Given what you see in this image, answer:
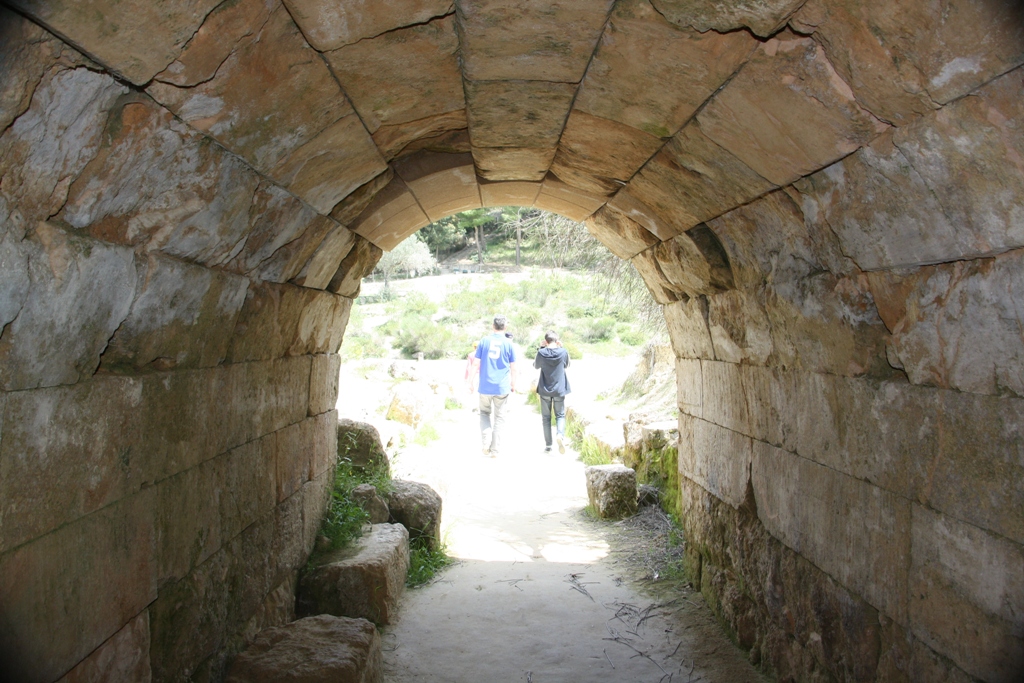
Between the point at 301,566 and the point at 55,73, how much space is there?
365 centimetres

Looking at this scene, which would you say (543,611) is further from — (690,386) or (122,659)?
(122,659)

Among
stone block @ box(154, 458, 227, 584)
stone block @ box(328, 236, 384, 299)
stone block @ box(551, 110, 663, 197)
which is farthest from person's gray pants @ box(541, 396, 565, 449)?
stone block @ box(154, 458, 227, 584)

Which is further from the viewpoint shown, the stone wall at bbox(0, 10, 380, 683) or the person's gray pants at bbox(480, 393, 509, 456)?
the person's gray pants at bbox(480, 393, 509, 456)

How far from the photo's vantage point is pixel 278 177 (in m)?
2.79

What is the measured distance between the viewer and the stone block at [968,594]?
199cm

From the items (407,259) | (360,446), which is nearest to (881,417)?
(360,446)

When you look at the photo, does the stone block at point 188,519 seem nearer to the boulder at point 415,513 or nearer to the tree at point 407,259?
the boulder at point 415,513

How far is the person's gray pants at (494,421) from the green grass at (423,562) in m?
4.28

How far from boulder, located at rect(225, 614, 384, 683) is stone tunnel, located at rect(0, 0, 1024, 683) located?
7.1 inches

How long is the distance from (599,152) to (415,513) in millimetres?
3683

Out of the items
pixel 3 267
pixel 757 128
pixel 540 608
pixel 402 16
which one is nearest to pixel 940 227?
pixel 757 128

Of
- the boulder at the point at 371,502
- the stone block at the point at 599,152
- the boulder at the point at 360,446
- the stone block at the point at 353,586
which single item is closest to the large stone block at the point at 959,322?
the stone block at the point at 599,152

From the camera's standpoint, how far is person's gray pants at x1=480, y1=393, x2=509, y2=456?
10.3 metres

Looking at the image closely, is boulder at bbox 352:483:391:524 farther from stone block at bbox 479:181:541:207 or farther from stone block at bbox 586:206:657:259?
stone block at bbox 586:206:657:259
